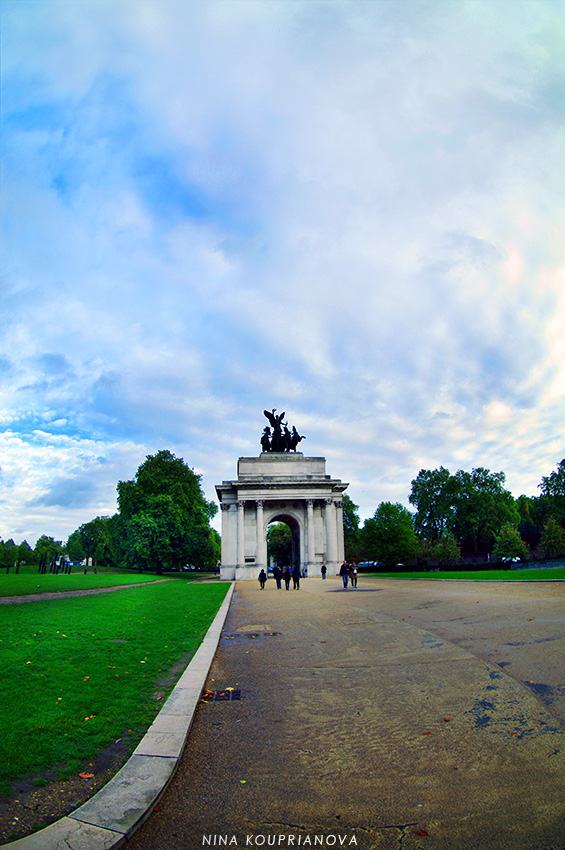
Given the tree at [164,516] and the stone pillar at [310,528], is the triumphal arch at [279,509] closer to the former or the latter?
the stone pillar at [310,528]

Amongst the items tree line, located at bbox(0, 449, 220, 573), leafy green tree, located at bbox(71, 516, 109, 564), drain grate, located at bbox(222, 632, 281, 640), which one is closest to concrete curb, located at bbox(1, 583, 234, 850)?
drain grate, located at bbox(222, 632, 281, 640)

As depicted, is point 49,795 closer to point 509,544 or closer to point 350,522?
point 509,544

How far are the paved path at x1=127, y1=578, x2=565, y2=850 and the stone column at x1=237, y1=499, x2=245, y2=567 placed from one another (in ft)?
161

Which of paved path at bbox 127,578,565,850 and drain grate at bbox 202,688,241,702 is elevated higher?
paved path at bbox 127,578,565,850

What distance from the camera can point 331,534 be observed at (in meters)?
58.3

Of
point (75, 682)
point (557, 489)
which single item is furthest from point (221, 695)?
point (557, 489)

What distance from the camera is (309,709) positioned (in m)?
6.05

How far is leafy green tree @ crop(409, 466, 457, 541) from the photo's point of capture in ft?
296

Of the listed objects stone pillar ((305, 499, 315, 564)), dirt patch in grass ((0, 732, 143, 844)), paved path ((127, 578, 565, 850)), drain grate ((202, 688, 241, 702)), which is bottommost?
drain grate ((202, 688, 241, 702))

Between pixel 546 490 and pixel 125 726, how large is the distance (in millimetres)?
84596

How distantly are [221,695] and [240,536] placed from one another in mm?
52041

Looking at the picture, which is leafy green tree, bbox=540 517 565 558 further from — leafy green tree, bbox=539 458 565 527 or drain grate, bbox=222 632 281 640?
drain grate, bbox=222 632 281 640

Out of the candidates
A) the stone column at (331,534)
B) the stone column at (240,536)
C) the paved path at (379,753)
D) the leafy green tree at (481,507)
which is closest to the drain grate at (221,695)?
the paved path at (379,753)

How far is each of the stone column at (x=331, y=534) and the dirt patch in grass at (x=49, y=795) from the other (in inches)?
2170
